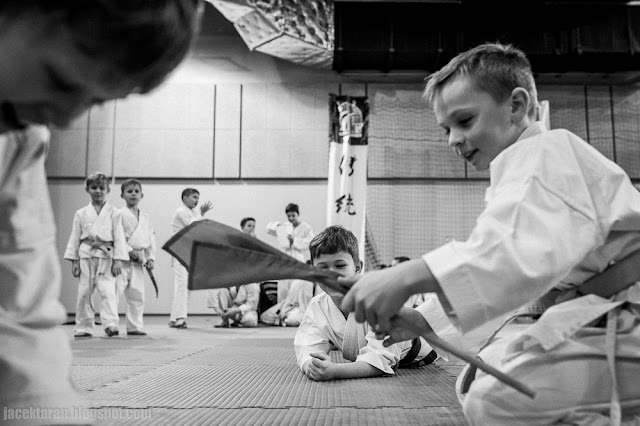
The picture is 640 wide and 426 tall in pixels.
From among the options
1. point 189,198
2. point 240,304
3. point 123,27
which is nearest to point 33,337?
point 123,27

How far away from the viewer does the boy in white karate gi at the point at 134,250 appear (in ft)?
17.3

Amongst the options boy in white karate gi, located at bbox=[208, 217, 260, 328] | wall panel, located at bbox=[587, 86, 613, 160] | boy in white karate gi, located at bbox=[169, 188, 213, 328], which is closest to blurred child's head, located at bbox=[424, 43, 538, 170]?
boy in white karate gi, located at bbox=[169, 188, 213, 328]

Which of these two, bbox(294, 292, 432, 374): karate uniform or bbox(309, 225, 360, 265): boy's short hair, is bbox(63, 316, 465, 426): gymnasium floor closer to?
bbox(294, 292, 432, 374): karate uniform

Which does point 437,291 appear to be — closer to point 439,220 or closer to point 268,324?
A: point 268,324

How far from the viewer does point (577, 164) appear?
43.9 inches

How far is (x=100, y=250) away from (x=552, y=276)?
4.61m

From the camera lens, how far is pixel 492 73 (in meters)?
1.31

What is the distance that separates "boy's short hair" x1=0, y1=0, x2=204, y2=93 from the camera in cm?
64

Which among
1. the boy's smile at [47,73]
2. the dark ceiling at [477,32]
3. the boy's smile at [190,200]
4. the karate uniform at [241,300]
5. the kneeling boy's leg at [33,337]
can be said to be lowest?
the karate uniform at [241,300]

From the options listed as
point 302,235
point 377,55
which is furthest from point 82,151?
point 377,55

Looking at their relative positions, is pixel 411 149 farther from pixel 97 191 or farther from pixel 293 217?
pixel 97 191

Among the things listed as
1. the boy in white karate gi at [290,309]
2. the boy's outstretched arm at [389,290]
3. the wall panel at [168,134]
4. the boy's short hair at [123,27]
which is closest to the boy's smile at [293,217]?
the boy in white karate gi at [290,309]

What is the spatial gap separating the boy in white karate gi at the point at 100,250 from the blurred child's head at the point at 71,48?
4506mm

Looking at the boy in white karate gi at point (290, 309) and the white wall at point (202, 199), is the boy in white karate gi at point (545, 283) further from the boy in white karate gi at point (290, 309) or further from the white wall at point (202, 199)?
the white wall at point (202, 199)
